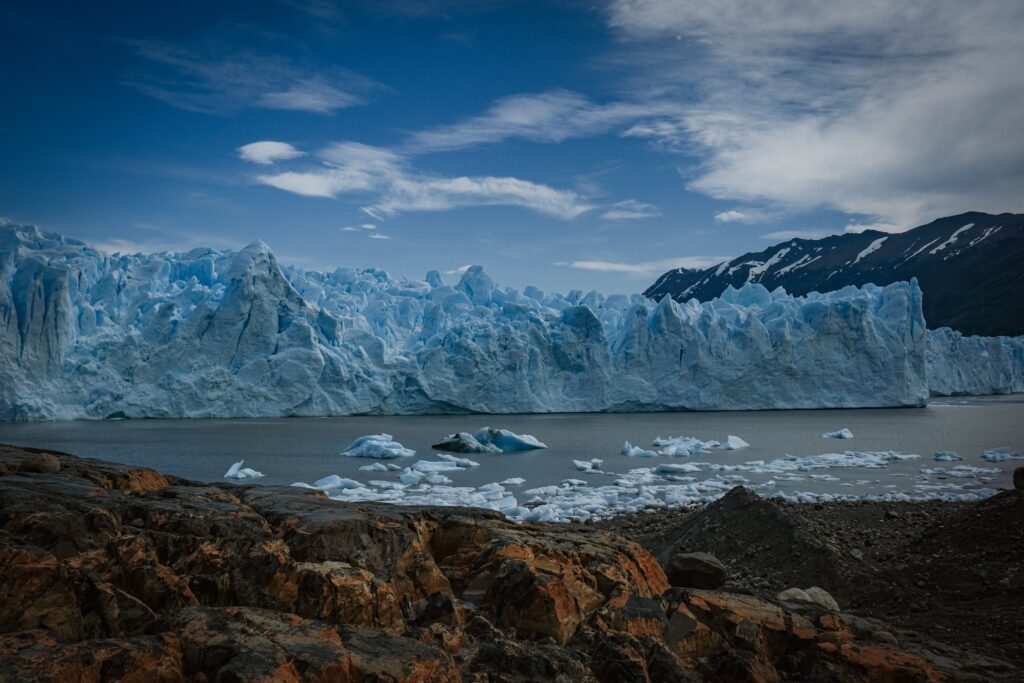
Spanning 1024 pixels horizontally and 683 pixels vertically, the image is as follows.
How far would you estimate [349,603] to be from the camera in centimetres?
339

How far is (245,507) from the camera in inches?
158

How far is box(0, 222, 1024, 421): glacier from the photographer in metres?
A: 38.6

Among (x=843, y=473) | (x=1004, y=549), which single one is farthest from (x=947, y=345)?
(x=1004, y=549)

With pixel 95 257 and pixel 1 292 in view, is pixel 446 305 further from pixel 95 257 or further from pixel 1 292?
pixel 1 292

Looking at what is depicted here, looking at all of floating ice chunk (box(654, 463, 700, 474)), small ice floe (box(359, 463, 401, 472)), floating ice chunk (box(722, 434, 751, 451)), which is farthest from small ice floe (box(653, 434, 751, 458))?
small ice floe (box(359, 463, 401, 472))

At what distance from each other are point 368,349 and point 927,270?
4055 inches

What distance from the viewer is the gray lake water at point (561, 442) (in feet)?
60.7

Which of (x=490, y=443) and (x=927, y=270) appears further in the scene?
(x=927, y=270)

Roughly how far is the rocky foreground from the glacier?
38885 millimetres

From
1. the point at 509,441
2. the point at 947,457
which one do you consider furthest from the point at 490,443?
the point at 947,457

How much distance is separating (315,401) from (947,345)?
5636cm

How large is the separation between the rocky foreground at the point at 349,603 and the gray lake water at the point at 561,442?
486 inches

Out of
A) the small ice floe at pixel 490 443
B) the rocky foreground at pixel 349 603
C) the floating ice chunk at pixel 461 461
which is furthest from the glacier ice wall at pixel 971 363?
the rocky foreground at pixel 349 603

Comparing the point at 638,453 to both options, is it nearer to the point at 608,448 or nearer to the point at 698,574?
the point at 608,448
